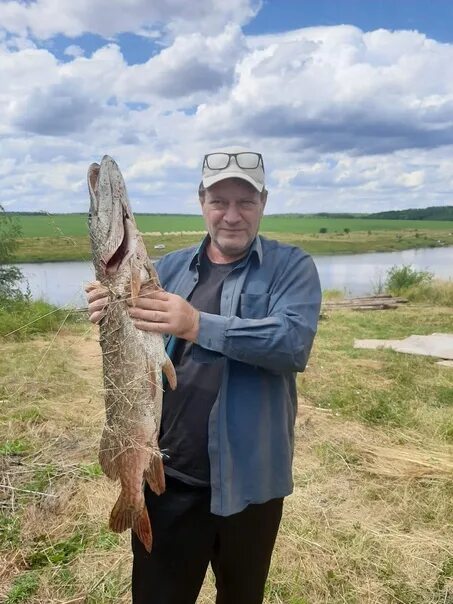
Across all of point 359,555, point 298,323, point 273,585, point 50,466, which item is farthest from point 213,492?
point 50,466

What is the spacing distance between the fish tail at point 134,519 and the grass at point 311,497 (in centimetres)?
93

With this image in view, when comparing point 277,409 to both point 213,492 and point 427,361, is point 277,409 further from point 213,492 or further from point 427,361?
point 427,361

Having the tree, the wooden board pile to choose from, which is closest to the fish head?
the tree

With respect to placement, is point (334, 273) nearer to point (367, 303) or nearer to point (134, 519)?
point (367, 303)

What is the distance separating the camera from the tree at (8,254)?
1248cm

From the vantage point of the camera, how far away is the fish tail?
2.22m

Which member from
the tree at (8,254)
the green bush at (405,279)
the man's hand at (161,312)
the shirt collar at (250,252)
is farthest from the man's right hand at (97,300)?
the green bush at (405,279)

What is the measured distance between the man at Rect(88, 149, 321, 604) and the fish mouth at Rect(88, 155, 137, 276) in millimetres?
206

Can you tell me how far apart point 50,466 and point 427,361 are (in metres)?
6.30

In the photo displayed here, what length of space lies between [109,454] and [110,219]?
3.02 ft

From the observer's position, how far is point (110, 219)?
1.95m

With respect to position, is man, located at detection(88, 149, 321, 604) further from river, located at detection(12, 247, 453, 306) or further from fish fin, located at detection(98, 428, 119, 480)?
river, located at detection(12, 247, 453, 306)

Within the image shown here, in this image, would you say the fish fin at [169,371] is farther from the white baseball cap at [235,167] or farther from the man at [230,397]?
the white baseball cap at [235,167]

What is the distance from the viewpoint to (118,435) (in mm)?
2238
